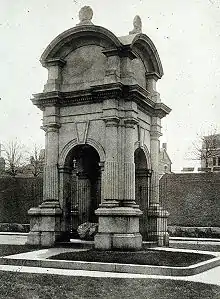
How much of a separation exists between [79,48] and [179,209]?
1318 centimetres

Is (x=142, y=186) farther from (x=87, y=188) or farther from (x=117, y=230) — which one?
(x=117, y=230)

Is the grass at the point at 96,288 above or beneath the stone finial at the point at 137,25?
beneath

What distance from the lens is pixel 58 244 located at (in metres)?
14.3

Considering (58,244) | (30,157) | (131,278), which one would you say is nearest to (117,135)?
(58,244)

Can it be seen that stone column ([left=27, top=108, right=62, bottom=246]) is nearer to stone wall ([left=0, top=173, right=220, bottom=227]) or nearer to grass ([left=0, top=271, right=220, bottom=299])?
grass ([left=0, top=271, right=220, bottom=299])

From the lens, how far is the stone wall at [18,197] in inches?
1077

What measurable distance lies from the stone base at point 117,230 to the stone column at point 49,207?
5.65 ft

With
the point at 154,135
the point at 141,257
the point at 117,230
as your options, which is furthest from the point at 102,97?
the point at 141,257

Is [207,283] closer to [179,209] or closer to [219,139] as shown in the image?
[179,209]

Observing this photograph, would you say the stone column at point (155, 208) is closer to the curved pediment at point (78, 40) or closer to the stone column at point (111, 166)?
the stone column at point (111, 166)

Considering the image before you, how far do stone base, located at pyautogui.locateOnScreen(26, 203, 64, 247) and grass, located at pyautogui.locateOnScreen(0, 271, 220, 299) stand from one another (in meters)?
4.88

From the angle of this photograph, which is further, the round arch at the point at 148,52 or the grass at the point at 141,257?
the round arch at the point at 148,52

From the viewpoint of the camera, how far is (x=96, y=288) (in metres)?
8.08

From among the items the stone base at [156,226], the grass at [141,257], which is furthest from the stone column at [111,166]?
the stone base at [156,226]
